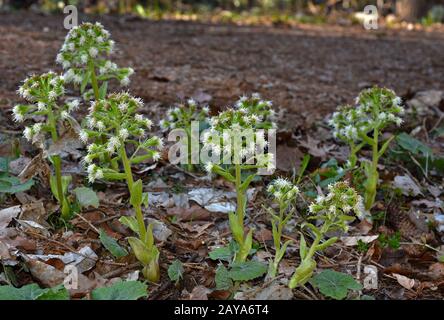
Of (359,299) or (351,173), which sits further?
(351,173)

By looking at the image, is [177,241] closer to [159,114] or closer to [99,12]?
[159,114]

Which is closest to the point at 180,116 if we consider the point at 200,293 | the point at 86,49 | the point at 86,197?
the point at 86,49

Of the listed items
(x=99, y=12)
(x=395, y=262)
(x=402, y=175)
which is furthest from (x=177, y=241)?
(x=99, y=12)

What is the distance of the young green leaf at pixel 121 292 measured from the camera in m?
2.10

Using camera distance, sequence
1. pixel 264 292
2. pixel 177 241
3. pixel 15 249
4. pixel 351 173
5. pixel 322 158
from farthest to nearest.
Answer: pixel 322 158 → pixel 351 173 → pixel 177 241 → pixel 15 249 → pixel 264 292

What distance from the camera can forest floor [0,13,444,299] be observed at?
8.43ft

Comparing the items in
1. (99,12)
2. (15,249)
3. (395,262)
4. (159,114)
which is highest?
(99,12)

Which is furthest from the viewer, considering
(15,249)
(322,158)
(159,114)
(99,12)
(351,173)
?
(99,12)

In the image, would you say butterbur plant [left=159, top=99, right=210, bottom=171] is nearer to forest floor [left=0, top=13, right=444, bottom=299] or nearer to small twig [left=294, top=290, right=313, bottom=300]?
forest floor [left=0, top=13, right=444, bottom=299]

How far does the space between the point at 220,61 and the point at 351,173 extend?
9.51 ft

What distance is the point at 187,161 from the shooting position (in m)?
3.31

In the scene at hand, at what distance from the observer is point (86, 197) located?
109 inches

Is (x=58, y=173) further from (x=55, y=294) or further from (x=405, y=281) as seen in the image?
(x=405, y=281)

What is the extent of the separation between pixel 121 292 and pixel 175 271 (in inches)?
11.5
